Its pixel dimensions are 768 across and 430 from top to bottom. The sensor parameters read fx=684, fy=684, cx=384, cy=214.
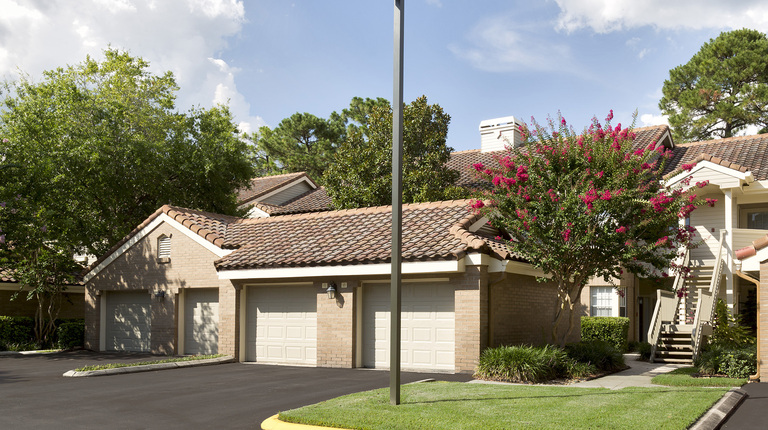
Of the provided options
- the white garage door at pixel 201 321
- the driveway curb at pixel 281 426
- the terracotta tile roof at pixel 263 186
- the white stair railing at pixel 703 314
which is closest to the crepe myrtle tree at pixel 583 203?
the white stair railing at pixel 703 314

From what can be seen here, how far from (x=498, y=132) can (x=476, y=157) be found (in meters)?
1.81

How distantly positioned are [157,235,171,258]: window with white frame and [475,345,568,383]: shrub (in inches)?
451

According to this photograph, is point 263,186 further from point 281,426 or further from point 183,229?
point 281,426

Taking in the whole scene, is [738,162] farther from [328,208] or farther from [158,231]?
[158,231]

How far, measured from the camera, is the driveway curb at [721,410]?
9625mm

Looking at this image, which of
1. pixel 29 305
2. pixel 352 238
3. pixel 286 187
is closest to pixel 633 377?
pixel 352 238

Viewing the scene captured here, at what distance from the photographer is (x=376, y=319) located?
1802 cm

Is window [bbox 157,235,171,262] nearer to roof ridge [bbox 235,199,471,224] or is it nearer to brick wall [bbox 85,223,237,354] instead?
brick wall [bbox 85,223,237,354]

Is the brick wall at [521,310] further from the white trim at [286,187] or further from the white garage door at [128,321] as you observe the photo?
the white trim at [286,187]

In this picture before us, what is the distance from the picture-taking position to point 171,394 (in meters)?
13.0

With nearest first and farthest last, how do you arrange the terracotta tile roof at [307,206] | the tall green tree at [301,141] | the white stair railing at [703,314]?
the white stair railing at [703,314]
the terracotta tile roof at [307,206]
the tall green tree at [301,141]

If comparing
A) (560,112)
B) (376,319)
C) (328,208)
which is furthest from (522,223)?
(328,208)

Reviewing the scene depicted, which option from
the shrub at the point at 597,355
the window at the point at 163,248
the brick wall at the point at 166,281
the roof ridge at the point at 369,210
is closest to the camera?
the shrub at the point at 597,355

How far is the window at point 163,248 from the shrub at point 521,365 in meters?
11.4
